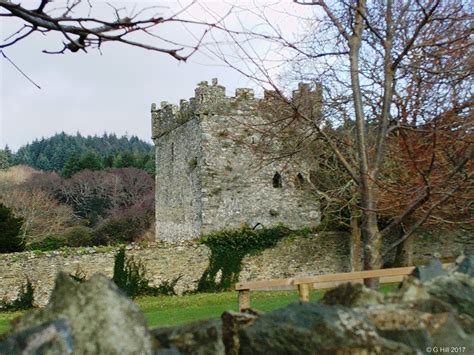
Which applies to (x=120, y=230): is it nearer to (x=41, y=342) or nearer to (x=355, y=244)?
(x=355, y=244)

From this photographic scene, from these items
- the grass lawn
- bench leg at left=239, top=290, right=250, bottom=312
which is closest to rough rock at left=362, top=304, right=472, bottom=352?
bench leg at left=239, top=290, right=250, bottom=312

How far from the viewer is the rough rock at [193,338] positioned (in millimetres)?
2887

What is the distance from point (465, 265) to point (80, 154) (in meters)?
83.0

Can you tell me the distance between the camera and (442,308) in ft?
11.1

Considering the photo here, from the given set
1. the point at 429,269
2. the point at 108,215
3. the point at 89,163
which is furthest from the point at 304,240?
the point at 89,163

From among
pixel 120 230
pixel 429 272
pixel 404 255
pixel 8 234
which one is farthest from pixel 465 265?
pixel 120 230

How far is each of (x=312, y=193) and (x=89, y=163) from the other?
43.3 m

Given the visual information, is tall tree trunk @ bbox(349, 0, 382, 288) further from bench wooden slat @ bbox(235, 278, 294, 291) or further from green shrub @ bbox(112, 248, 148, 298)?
green shrub @ bbox(112, 248, 148, 298)

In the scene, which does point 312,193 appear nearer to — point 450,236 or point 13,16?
point 450,236

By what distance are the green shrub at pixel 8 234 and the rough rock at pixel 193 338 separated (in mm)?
20040

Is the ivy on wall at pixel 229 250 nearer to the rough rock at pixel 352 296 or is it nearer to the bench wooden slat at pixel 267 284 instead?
the bench wooden slat at pixel 267 284

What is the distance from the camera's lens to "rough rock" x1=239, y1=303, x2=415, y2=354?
291 cm

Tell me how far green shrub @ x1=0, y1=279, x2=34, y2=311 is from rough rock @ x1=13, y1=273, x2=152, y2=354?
695 inches

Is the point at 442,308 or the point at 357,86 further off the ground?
the point at 357,86
